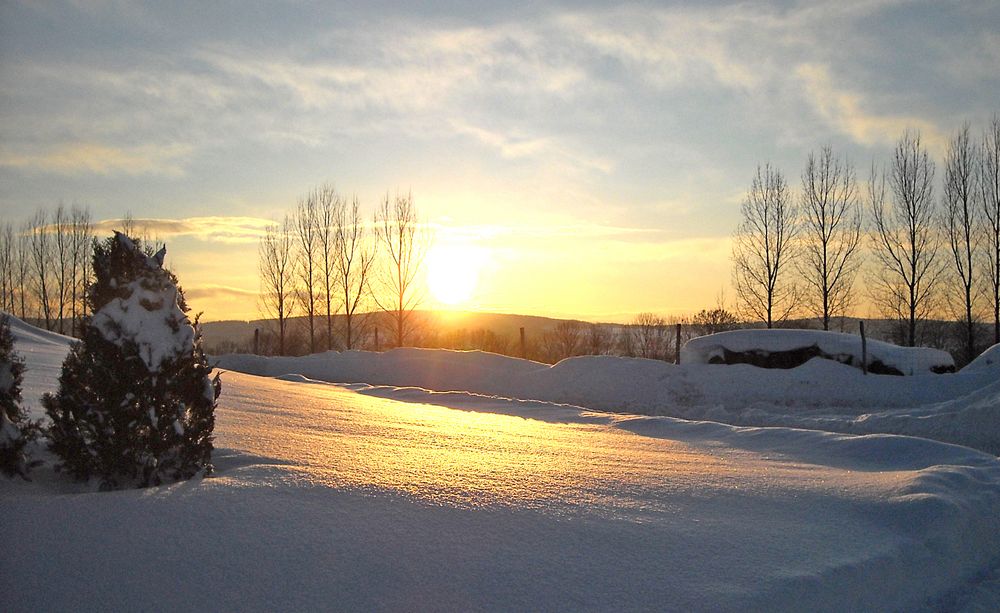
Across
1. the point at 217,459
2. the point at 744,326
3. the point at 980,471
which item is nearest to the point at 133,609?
the point at 217,459

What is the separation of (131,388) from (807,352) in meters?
17.0

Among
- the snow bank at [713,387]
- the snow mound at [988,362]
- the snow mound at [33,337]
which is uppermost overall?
the snow mound at [33,337]

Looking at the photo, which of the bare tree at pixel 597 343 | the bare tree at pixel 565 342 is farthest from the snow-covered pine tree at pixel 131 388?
the bare tree at pixel 597 343

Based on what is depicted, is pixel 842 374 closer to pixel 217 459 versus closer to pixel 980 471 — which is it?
pixel 980 471

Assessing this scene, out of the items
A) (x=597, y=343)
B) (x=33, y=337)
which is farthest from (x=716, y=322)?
(x=33, y=337)

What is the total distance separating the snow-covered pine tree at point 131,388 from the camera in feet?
14.1

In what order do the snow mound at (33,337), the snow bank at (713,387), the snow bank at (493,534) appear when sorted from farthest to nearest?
the snow bank at (713,387), the snow mound at (33,337), the snow bank at (493,534)

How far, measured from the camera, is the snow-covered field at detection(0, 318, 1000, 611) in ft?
10.00

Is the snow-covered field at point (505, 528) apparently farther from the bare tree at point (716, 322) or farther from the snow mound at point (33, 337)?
→ the bare tree at point (716, 322)

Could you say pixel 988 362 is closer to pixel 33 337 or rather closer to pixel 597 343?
pixel 597 343

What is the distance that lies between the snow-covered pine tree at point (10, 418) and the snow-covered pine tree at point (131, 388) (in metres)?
0.18

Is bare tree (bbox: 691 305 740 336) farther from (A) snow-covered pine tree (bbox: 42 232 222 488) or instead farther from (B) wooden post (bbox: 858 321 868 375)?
(A) snow-covered pine tree (bbox: 42 232 222 488)

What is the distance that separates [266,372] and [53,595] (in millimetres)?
19382

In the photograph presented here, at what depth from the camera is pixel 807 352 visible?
1781cm
